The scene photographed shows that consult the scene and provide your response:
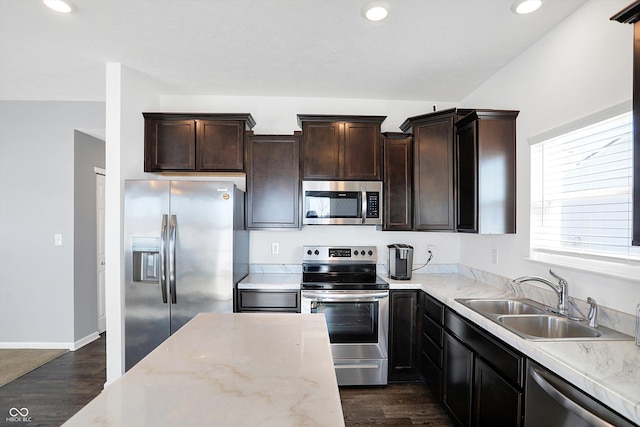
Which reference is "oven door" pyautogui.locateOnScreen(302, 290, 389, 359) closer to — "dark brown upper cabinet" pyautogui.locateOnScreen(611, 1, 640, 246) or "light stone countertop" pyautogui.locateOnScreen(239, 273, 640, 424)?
"light stone countertop" pyautogui.locateOnScreen(239, 273, 640, 424)

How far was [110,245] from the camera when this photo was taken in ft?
8.79

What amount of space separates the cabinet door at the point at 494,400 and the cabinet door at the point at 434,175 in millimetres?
1363

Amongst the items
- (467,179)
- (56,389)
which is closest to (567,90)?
(467,179)

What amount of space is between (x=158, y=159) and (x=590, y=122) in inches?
131

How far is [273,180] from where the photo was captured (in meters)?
3.07

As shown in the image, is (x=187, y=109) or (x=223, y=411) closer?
(x=223, y=411)

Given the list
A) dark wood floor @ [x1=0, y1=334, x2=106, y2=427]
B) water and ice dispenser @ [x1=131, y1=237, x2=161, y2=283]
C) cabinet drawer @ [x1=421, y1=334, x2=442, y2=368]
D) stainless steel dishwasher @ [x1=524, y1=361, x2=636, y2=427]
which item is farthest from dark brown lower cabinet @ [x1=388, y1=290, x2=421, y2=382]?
dark wood floor @ [x1=0, y1=334, x2=106, y2=427]

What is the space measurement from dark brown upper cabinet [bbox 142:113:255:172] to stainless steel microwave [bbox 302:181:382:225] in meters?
0.76

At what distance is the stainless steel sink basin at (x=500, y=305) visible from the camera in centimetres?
214

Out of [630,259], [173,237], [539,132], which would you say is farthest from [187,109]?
[630,259]

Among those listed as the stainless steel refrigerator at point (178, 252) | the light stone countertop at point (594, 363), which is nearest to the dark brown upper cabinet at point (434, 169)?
the light stone countertop at point (594, 363)

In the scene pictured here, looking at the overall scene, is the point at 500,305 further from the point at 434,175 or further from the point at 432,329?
the point at 434,175

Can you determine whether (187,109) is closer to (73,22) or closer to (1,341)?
(73,22)

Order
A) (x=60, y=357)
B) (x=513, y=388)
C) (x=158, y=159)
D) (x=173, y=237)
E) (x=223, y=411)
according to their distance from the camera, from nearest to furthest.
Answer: (x=223, y=411), (x=513, y=388), (x=173, y=237), (x=158, y=159), (x=60, y=357)
